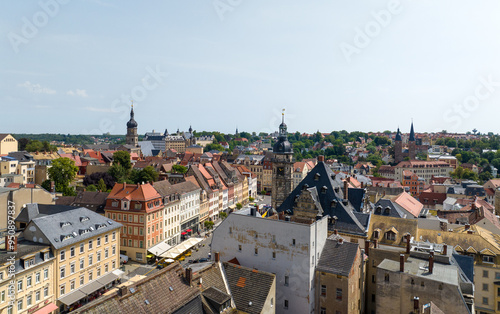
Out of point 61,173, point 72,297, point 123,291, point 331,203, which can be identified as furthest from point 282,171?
point 61,173

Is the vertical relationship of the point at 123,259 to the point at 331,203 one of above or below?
below

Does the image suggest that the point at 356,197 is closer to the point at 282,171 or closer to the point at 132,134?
the point at 282,171

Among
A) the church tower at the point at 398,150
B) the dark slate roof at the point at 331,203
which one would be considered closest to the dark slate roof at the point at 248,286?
the dark slate roof at the point at 331,203

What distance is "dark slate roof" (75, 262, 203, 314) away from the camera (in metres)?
22.8

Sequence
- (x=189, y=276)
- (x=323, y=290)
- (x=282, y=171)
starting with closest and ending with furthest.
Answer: (x=189, y=276) < (x=323, y=290) < (x=282, y=171)

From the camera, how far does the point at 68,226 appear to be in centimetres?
4319

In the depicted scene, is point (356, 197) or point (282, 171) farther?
point (282, 171)

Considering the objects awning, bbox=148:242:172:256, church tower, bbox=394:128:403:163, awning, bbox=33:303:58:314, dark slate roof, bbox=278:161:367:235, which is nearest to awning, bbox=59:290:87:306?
awning, bbox=33:303:58:314

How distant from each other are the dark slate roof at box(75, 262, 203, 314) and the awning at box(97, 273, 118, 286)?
21.9 meters

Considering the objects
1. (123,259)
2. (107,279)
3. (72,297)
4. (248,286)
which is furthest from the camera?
(123,259)

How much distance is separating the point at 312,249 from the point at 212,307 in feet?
35.5

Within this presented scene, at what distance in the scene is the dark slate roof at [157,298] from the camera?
22781 mm

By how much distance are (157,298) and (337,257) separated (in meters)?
17.3

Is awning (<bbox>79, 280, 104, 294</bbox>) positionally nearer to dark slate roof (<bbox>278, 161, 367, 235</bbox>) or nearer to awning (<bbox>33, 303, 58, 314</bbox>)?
awning (<bbox>33, 303, 58, 314</bbox>)
